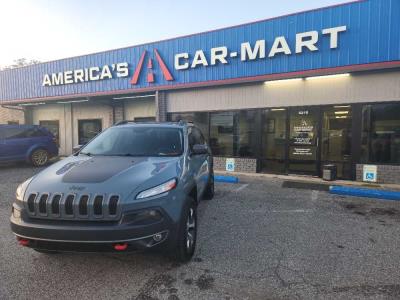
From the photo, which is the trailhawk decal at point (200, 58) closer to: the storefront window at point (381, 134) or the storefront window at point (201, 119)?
the storefront window at point (201, 119)

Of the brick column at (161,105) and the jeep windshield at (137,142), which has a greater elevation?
the brick column at (161,105)

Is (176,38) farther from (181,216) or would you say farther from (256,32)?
(181,216)

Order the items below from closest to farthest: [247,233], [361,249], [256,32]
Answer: [361,249]
[247,233]
[256,32]

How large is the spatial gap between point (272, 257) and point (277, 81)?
7276 millimetres

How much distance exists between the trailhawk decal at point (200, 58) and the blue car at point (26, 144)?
11.5ft

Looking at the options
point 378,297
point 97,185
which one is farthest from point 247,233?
point 97,185

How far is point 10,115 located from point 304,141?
18.0m

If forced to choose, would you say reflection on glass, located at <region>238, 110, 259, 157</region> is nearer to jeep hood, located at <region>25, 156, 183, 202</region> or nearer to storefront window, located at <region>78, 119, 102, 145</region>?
jeep hood, located at <region>25, 156, 183, 202</region>

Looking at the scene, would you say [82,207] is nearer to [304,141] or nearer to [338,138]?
[304,141]

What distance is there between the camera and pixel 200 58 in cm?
1094

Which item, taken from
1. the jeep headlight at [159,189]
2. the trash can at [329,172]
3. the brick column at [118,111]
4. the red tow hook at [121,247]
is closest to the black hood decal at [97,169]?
the jeep headlight at [159,189]

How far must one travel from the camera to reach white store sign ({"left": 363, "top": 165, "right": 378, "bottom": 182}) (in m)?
8.58

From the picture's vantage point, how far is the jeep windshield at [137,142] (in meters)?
4.25

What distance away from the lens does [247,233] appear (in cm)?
464
